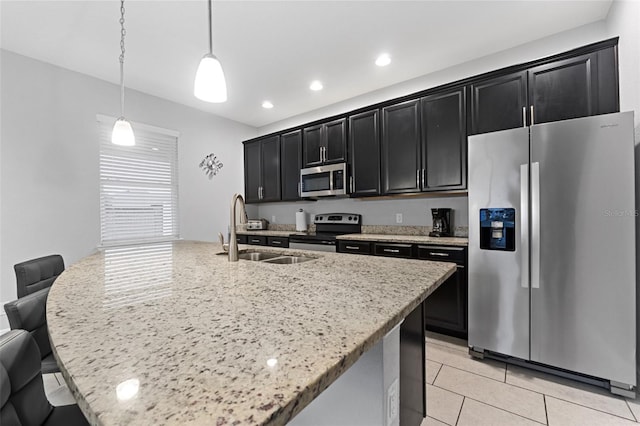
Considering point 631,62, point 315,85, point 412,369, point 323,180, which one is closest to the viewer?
point 412,369

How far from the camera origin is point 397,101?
3.18 meters

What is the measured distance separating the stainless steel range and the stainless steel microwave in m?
0.46

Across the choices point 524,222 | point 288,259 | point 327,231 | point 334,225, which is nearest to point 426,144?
point 524,222

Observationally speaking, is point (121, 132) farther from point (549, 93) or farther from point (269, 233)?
point (549, 93)

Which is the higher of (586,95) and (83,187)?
(586,95)

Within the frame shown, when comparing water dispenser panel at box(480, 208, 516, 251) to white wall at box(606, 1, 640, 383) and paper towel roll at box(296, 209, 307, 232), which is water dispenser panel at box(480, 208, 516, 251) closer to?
white wall at box(606, 1, 640, 383)

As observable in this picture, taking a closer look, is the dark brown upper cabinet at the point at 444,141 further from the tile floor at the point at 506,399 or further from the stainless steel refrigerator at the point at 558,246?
the tile floor at the point at 506,399

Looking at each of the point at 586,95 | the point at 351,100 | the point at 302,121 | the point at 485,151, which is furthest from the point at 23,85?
the point at 586,95

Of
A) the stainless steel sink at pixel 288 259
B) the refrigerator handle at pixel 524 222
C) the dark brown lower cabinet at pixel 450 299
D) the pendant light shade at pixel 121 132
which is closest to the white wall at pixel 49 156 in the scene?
the pendant light shade at pixel 121 132

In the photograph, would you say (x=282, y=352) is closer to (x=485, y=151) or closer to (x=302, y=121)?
(x=485, y=151)

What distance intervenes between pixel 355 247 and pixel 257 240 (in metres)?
1.81

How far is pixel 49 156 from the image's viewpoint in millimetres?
2930

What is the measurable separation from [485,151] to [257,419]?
2466 millimetres

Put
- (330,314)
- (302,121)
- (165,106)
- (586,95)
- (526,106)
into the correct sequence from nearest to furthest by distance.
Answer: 1. (330,314)
2. (586,95)
3. (526,106)
4. (165,106)
5. (302,121)
